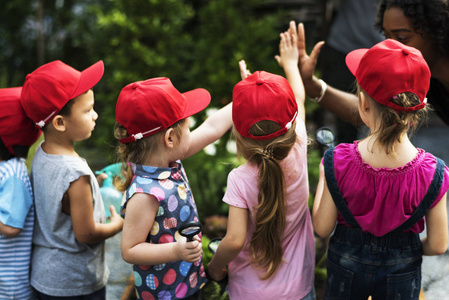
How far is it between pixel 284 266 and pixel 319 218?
25cm

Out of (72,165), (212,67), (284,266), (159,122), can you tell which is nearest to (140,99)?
(159,122)

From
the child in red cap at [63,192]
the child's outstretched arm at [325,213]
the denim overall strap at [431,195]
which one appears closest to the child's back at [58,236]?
the child in red cap at [63,192]

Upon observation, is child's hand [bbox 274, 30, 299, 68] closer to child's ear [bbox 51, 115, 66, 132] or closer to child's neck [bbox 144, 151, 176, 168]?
child's neck [bbox 144, 151, 176, 168]

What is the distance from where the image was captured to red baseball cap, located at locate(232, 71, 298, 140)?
169 cm

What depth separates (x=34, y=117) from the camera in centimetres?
193

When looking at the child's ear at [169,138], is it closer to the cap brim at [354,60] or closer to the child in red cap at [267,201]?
the child in red cap at [267,201]

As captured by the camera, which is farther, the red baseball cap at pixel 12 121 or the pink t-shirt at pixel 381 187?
the red baseball cap at pixel 12 121

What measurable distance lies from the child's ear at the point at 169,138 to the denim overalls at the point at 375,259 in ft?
1.99

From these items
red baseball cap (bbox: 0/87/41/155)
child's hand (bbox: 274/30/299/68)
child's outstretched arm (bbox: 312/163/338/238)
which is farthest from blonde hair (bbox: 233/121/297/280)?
red baseball cap (bbox: 0/87/41/155)

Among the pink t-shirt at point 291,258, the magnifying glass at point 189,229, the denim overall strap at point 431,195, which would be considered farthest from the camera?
the pink t-shirt at point 291,258

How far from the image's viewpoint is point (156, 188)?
1.75 m

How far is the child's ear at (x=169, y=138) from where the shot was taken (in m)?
1.80

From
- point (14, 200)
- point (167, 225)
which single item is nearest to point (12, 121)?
point (14, 200)

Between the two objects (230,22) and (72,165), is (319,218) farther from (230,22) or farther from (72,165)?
(230,22)
